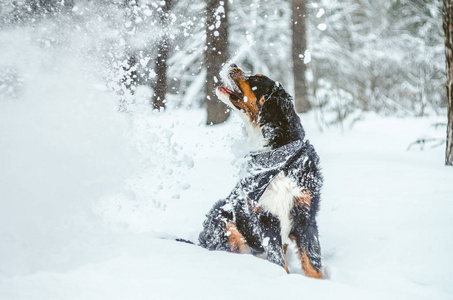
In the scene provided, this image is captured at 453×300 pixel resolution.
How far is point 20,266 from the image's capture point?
1921 mm

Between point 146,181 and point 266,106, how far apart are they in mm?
2003

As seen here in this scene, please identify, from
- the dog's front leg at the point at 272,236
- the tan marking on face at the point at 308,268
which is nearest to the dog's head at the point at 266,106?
the dog's front leg at the point at 272,236

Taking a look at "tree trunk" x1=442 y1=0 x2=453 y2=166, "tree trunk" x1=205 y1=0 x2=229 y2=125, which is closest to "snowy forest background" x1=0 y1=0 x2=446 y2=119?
"tree trunk" x1=205 y1=0 x2=229 y2=125

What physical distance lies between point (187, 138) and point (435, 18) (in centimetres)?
837

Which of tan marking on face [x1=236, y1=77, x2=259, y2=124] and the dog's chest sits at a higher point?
tan marking on face [x1=236, y1=77, x2=259, y2=124]

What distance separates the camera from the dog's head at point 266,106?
8.07 feet

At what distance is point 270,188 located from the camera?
7.78ft

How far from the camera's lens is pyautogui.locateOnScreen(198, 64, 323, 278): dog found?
2.35 m

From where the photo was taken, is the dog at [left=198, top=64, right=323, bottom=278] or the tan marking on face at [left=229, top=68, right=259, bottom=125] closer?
the dog at [left=198, top=64, right=323, bottom=278]

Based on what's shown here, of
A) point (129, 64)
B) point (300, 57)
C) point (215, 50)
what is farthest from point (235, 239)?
point (300, 57)

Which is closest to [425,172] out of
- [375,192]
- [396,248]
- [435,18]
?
[375,192]

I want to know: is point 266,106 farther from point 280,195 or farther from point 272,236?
point 272,236

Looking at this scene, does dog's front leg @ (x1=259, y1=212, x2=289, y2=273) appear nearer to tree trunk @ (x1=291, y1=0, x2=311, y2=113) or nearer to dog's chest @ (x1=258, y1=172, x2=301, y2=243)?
dog's chest @ (x1=258, y1=172, x2=301, y2=243)

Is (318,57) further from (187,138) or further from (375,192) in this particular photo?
(375,192)
